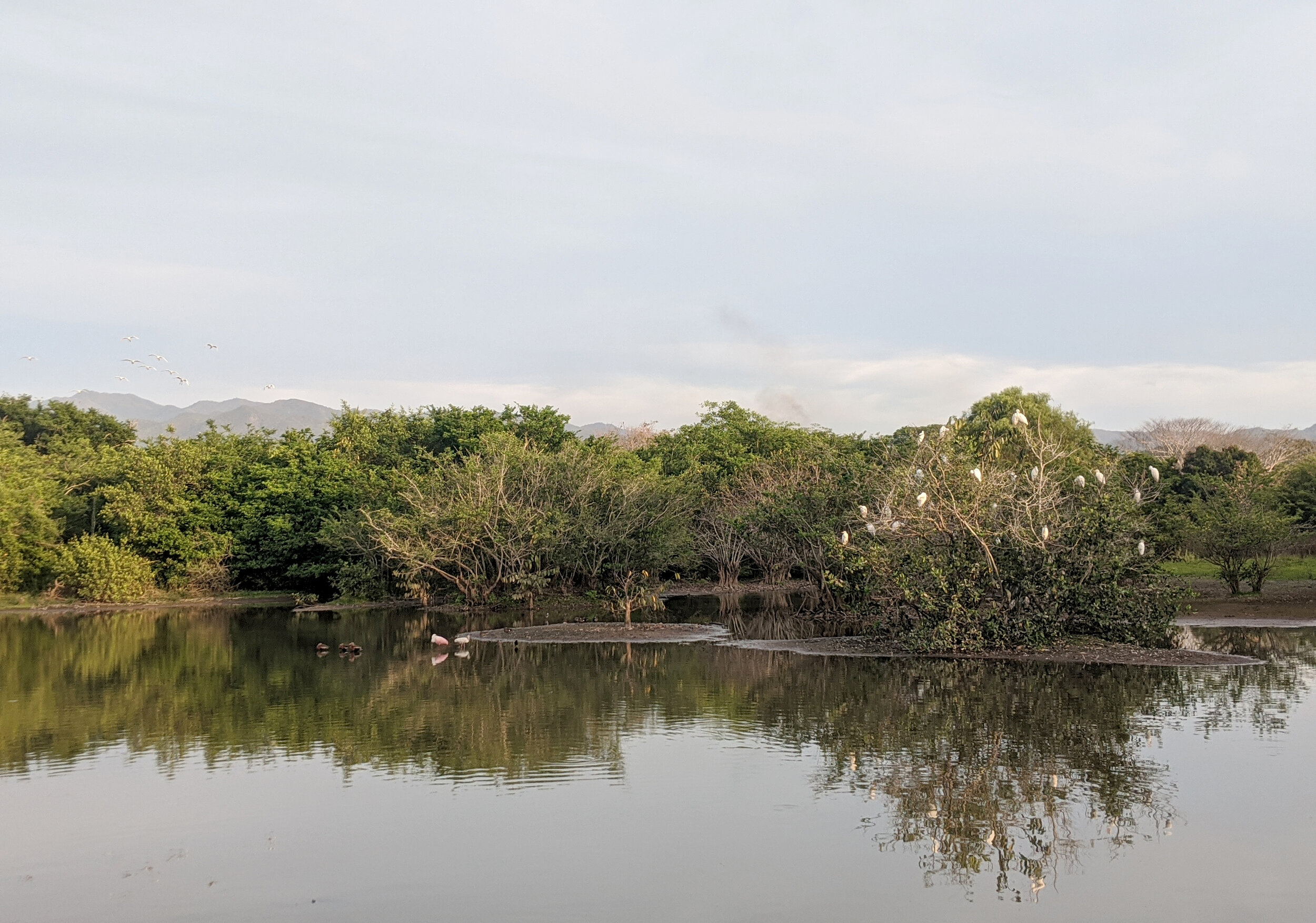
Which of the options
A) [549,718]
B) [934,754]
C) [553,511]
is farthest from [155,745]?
[553,511]

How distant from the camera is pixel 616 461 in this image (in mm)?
48219

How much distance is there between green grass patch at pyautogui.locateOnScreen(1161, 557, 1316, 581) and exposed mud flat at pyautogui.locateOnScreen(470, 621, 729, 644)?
17.7 metres

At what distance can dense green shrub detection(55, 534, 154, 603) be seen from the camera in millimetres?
42781

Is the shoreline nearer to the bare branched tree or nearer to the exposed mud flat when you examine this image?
the exposed mud flat

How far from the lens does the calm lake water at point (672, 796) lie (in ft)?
30.8

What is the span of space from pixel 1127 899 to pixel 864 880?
222 cm

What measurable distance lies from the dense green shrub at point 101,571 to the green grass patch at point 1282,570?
3988cm

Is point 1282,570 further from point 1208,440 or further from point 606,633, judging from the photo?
point 1208,440

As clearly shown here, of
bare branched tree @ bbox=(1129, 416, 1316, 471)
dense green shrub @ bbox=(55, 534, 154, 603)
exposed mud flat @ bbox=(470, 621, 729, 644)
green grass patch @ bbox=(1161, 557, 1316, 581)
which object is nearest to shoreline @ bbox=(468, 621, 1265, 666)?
exposed mud flat @ bbox=(470, 621, 729, 644)

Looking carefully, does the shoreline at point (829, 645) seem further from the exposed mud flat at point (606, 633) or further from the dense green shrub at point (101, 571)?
the dense green shrub at point (101, 571)

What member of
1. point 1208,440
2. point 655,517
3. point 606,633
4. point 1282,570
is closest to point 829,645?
point 606,633

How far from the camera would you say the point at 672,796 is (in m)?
12.7

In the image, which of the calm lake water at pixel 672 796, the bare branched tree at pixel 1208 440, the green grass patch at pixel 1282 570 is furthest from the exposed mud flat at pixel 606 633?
the bare branched tree at pixel 1208 440

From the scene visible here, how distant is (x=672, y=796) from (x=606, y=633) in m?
17.5
